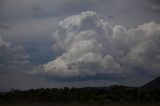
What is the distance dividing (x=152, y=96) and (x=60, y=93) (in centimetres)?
1078

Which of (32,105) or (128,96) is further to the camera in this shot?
(128,96)

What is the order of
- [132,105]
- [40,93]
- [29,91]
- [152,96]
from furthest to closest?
[29,91] → [40,93] → [152,96] → [132,105]

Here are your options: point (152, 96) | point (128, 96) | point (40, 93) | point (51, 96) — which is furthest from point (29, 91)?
point (152, 96)

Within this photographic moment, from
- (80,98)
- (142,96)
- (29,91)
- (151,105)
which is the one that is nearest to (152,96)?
(142,96)

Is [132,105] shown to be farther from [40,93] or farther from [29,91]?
[29,91]

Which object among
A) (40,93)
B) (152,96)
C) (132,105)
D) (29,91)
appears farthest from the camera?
(29,91)

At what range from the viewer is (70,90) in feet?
149

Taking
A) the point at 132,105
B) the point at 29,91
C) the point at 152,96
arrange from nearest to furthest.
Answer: the point at 132,105 → the point at 152,96 → the point at 29,91

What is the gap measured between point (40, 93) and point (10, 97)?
390 centimetres

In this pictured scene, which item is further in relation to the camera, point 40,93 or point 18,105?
point 40,93

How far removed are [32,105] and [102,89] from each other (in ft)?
63.6

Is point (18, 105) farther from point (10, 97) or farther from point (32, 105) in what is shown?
point (10, 97)

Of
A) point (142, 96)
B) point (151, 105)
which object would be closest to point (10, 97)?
point (142, 96)

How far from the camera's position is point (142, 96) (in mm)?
38812
